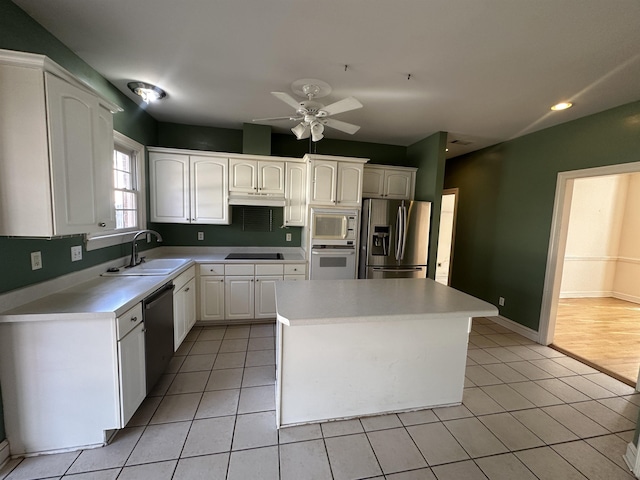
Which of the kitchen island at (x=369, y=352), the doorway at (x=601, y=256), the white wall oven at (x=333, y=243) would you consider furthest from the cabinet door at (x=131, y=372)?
the doorway at (x=601, y=256)

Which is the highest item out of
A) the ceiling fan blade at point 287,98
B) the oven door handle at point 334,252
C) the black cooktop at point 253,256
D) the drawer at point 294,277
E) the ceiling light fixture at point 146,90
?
the ceiling light fixture at point 146,90

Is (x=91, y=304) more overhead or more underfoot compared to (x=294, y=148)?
more underfoot

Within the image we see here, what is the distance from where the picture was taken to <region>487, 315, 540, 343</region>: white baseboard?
3365 mm

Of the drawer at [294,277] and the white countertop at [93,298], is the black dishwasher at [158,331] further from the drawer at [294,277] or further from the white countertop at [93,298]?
the drawer at [294,277]

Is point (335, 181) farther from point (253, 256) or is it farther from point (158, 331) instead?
point (158, 331)

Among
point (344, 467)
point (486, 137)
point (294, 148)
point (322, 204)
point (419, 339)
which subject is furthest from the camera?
point (294, 148)

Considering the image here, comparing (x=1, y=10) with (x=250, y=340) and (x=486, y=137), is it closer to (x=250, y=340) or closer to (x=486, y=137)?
(x=250, y=340)

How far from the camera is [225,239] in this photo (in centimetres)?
388

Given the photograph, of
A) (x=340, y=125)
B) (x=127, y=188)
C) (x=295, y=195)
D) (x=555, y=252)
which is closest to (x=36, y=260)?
(x=127, y=188)

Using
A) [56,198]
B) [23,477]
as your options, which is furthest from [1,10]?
[23,477]

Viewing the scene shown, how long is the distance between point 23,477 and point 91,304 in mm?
935

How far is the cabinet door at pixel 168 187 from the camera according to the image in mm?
3299

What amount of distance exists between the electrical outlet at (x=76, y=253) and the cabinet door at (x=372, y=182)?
319cm

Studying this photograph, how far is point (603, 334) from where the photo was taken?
354 cm
